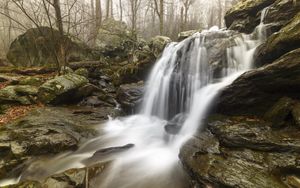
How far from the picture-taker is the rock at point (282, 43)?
5594mm

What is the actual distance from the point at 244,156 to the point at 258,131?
74 centimetres

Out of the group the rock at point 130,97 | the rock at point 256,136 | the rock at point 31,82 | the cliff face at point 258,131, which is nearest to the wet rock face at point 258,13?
the cliff face at point 258,131

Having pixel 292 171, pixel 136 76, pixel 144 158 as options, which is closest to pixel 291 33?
pixel 292 171

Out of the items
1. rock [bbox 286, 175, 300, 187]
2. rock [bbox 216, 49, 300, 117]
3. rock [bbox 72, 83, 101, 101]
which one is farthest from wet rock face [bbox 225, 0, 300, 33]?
rock [bbox 72, 83, 101, 101]

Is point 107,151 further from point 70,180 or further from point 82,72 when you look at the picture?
point 82,72

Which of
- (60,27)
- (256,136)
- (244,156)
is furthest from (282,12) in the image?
(60,27)

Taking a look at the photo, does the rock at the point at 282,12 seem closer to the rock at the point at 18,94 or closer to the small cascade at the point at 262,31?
the small cascade at the point at 262,31

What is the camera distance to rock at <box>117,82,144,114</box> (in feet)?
27.3

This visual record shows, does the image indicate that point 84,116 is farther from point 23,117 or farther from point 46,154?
point 46,154

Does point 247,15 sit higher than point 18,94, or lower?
higher

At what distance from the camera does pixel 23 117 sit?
6.37 metres

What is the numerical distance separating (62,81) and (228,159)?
6.44 metres

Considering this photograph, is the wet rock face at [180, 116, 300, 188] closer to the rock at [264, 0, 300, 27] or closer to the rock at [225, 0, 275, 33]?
the rock at [264, 0, 300, 27]

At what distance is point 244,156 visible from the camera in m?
3.97
